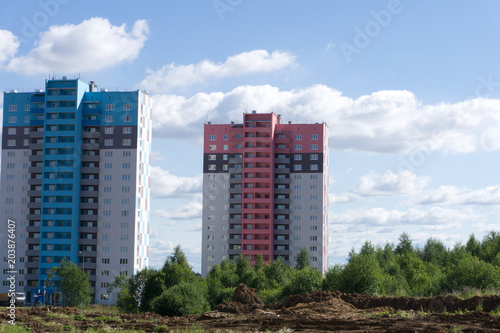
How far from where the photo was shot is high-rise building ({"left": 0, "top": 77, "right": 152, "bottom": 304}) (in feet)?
372

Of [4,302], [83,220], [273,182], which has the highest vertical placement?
[273,182]

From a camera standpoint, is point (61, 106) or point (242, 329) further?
point (61, 106)

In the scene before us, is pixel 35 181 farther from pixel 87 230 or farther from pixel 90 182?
pixel 87 230

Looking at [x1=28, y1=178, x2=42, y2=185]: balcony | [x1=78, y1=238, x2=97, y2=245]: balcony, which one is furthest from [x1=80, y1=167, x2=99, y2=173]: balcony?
[x1=78, y1=238, x2=97, y2=245]: balcony

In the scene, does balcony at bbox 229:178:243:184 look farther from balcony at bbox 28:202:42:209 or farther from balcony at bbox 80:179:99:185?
balcony at bbox 28:202:42:209

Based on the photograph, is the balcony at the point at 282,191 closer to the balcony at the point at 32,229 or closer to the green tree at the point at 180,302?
the balcony at the point at 32,229

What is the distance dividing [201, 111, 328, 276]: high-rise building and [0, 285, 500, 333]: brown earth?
82.0m

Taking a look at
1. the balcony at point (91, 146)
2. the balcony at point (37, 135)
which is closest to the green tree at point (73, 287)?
the balcony at point (91, 146)

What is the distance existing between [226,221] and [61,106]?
1721 inches

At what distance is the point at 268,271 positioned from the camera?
10206 centimetres

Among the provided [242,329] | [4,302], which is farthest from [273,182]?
[242,329]

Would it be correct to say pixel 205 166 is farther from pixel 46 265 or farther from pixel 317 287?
pixel 317 287

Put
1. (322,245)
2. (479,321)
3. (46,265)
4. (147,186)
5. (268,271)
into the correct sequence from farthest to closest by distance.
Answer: (322,245), (147,186), (46,265), (268,271), (479,321)

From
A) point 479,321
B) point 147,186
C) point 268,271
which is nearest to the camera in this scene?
point 479,321
